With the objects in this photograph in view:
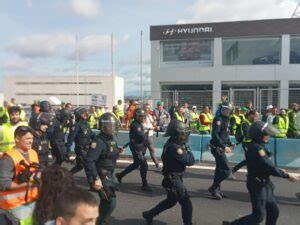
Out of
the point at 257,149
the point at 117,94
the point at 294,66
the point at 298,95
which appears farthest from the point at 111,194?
the point at 117,94

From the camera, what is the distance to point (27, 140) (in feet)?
11.2

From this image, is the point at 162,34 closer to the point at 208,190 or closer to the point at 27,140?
the point at 208,190

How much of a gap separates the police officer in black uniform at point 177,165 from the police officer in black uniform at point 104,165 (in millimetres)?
704

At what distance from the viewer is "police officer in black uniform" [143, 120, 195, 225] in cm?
447

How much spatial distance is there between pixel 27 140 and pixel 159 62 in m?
23.7

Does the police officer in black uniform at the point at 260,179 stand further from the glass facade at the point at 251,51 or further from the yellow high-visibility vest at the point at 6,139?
the glass facade at the point at 251,51

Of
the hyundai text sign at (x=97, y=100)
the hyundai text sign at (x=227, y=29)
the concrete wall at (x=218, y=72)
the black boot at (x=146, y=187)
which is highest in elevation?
the hyundai text sign at (x=227, y=29)

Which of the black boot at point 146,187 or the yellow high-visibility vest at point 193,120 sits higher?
the yellow high-visibility vest at point 193,120

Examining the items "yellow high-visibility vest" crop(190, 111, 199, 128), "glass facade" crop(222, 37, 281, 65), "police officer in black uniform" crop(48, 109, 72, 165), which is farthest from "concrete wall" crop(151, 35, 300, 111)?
"police officer in black uniform" crop(48, 109, 72, 165)

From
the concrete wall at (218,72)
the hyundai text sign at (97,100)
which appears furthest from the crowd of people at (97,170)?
the concrete wall at (218,72)

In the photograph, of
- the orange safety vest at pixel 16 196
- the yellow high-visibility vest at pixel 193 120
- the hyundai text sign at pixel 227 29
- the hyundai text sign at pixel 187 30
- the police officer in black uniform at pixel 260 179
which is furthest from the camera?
the hyundai text sign at pixel 187 30

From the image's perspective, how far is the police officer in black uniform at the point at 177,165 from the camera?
176 inches

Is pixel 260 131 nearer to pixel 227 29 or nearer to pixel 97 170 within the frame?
pixel 97 170

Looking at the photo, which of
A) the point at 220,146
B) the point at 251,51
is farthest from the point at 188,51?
the point at 220,146
